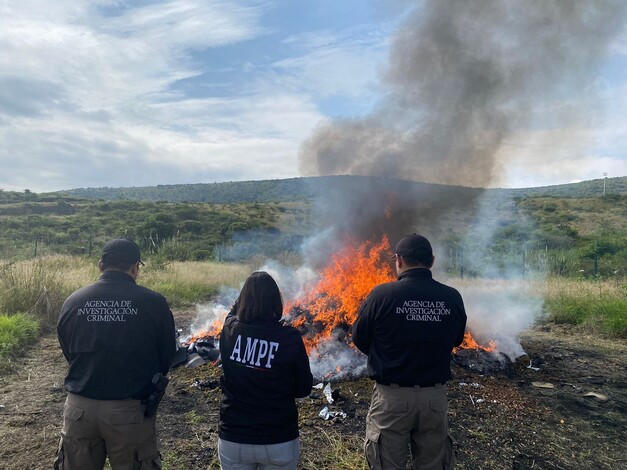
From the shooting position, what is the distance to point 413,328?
131 inches

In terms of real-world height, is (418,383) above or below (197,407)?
above

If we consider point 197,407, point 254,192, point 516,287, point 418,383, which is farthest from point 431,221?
point 254,192

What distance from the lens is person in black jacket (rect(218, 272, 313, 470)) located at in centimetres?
286

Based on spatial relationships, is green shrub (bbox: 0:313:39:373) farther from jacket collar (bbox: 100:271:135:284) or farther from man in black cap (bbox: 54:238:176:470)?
jacket collar (bbox: 100:271:135:284)

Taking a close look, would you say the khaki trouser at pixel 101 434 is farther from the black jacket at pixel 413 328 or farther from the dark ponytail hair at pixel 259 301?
the black jacket at pixel 413 328

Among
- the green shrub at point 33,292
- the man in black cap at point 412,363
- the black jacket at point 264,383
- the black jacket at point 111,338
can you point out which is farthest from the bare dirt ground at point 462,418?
the black jacket at point 264,383

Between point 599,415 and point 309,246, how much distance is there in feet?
25.1

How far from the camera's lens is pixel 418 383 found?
3.34m

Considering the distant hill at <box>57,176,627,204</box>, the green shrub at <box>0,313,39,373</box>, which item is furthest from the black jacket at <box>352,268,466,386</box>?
the distant hill at <box>57,176,627,204</box>

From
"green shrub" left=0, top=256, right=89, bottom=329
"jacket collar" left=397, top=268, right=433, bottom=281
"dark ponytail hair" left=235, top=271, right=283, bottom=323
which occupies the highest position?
"jacket collar" left=397, top=268, right=433, bottom=281

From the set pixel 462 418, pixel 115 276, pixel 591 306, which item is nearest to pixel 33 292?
pixel 115 276

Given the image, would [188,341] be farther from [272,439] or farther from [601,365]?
[601,365]

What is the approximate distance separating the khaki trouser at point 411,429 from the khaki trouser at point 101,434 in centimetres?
171

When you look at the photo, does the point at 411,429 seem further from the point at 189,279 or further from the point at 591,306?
the point at 189,279
